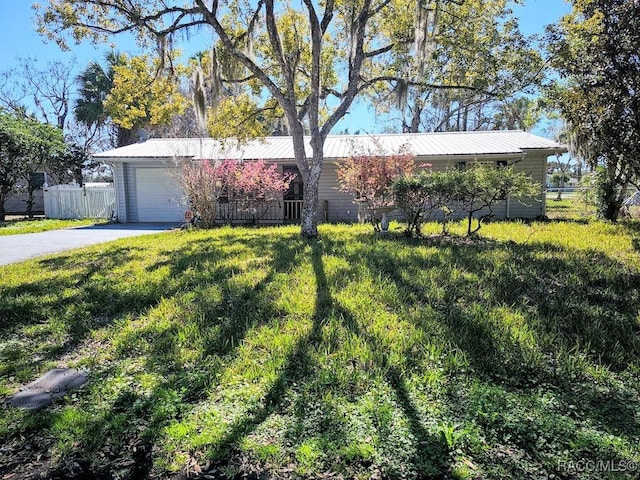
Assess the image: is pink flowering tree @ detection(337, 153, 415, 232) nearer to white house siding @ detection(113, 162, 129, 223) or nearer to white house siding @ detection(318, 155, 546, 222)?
white house siding @ detection(318, 155, 546, 222)

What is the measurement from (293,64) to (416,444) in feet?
36.0

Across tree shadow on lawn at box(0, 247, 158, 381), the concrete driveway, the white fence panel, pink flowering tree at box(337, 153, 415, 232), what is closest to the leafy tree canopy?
pink flowering tree at box(337, 153, 415, 232)

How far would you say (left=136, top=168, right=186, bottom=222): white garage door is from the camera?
615 inches

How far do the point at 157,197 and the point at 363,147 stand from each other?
8.38 m

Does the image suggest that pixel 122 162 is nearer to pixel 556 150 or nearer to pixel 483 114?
pixel 556 150

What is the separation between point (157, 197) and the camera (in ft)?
51.8

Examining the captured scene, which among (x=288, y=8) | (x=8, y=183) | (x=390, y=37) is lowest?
(x=8, y=183)

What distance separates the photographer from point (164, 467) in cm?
216

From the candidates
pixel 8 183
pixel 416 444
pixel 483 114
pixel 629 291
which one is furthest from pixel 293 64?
pixel 483 114

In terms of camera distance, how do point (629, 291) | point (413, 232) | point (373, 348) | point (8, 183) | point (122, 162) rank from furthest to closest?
Result: point (8, 183), point (122, 162), point (413, 232), point (629, 291), point (373, 348)

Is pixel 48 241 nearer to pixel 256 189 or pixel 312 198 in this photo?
pixel 256 189

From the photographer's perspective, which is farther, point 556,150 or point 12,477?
point 556,150

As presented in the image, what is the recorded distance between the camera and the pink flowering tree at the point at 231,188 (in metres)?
11.9

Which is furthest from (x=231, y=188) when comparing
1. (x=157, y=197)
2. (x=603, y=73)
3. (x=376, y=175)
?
(x=603, y=73)
